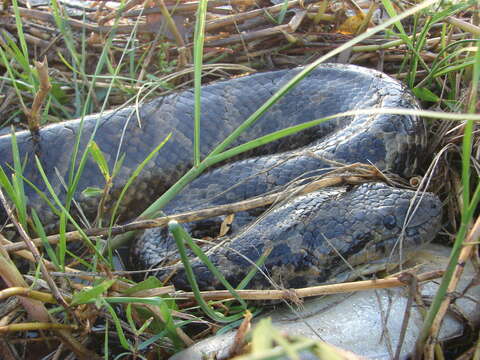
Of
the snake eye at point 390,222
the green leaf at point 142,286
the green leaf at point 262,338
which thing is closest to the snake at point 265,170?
the snake eye at point 390,222

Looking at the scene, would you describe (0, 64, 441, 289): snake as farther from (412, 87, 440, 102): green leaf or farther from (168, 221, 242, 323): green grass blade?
(168, 221, 242, 323): green grass blade

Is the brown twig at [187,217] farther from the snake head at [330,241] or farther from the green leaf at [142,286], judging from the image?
the snake head at [330,241]

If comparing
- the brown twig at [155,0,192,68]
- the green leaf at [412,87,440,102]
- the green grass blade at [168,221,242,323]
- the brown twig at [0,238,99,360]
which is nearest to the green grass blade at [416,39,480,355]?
the green grass blade at [168,221,242,323]

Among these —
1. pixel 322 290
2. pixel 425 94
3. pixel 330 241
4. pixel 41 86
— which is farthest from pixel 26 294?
pixel 425 94

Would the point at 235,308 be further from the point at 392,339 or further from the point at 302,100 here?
the point at 302,100

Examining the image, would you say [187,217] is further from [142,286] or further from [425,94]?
[425,94]

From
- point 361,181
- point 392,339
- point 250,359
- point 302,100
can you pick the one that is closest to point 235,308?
point 392,339
